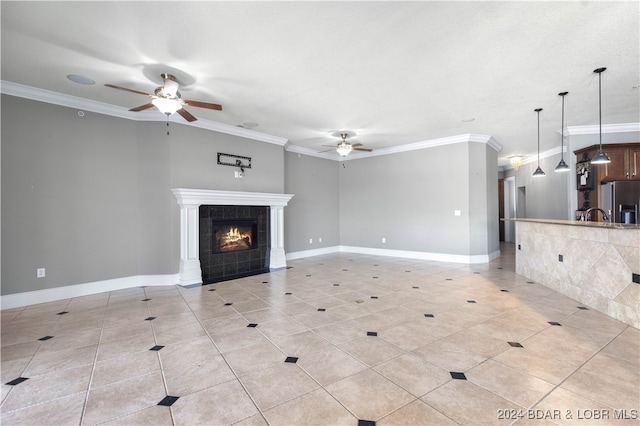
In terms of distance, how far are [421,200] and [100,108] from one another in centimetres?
712

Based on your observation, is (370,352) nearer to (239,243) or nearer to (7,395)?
Result: (7,395)

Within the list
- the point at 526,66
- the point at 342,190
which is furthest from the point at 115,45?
the point at 342,190

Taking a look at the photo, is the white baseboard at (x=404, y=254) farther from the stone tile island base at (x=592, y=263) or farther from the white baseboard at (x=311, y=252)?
the stone tile island base at (x=592, y=263)

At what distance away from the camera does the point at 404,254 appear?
25.8 ft

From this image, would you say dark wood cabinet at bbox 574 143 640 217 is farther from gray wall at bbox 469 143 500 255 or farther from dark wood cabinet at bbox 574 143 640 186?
gray wall at bbox 469 143 500 255

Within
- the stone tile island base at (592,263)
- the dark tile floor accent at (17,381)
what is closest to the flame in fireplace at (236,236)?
the dark tile floor accent at (17,381)

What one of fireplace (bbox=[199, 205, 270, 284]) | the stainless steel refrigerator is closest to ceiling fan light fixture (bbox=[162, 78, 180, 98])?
fireplace (bbox=[199, 205, 270, 284])

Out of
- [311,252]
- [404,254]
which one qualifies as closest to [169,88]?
[311,252]

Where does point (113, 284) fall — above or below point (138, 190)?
below

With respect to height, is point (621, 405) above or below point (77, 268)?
below

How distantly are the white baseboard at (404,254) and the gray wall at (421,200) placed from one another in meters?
0.11

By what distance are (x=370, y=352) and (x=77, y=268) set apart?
15.7 ft

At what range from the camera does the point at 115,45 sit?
10.1ft

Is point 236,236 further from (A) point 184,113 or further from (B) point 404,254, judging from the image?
(B) point 404,254
